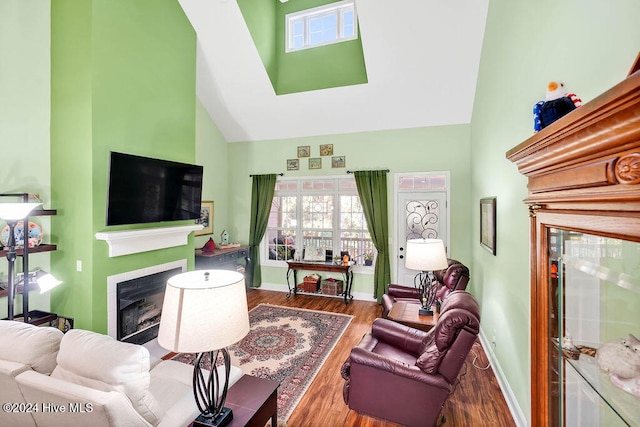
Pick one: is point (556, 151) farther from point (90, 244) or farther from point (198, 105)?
point (198, 105)

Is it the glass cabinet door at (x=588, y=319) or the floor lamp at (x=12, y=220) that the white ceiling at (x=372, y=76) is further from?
the glass cabinet door at (x=588, y=319)

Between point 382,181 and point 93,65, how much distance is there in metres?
4.14

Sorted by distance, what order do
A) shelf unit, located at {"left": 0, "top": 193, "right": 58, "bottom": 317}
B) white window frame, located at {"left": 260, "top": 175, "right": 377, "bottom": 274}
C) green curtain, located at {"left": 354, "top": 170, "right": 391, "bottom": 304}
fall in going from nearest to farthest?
1. shelf unit, located at {"left": 0, "top": 193, "right": 58, "bottom": 317}
2. green curtain, located at {"left": 354, "top": 170, "right": 391, "bottom": 304}
3. white window frame, located at {"left": 260, "top": 175, "right": 377, "bottom": 274}

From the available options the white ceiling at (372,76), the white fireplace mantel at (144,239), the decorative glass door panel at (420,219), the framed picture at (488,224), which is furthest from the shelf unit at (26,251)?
the decorative glass door panel at (420,219)

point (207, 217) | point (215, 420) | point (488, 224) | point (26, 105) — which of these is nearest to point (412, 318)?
point (488, 224)

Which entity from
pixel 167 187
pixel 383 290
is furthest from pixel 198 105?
pixel 383 290

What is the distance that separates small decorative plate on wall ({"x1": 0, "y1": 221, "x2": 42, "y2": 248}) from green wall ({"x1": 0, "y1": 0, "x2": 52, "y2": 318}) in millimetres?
100

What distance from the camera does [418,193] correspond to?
507 centimetres

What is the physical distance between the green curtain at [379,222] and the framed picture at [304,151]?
1.22m

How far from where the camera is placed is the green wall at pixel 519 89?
1.28 meters

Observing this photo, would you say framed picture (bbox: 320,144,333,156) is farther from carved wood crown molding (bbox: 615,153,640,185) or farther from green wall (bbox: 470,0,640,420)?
carved wood crown molding (bbox: 615,153,640,185)

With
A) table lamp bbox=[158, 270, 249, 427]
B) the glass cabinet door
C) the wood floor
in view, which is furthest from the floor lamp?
the glass cabinet door

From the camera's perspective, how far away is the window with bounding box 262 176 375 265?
548 centimetres

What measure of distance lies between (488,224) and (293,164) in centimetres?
362
